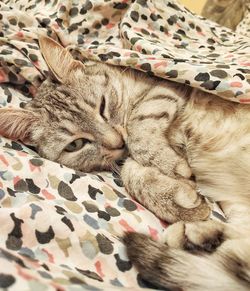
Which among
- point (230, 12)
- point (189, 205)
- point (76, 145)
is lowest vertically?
point (76, 145)

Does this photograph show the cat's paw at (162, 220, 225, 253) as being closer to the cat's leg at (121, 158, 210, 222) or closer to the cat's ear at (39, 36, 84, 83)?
the cat's leg at (121, 158, 210, 222)

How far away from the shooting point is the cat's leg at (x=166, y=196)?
1.03m

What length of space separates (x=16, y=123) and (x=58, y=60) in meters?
0.28

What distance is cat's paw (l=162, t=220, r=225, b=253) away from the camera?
0.90m

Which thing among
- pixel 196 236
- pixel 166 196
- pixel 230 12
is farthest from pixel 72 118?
pixel 230 12

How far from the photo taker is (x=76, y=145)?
133 centimetres

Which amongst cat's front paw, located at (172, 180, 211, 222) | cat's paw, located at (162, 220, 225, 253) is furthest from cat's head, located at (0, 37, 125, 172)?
cat's paw, located at (162, 220, 225, 253)

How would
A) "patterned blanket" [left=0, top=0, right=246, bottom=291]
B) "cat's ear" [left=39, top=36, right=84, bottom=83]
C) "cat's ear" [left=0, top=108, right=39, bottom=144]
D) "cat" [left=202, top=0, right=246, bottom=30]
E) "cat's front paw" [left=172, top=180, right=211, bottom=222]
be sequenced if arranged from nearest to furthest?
"patterned blanket" [left=0, top=0, right=246, bottom=291], "cat's front paw" [left=172, top=180, right=211, bottom=222], "cat's ear" [left=0, top=108, right=39, bottom=144], "cat's ear" [left=39, top=36, right=84, bottom=83], "cat" [left=202, top=0, right=246, bottom=30]

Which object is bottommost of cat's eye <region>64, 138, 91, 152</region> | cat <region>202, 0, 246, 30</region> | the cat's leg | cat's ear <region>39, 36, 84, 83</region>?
cat's eye <region>64, 138, 91, 152</region>

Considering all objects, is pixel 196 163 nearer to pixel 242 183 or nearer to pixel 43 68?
pixel 242 183

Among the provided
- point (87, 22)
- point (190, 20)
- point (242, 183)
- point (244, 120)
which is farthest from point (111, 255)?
point (190, 20)

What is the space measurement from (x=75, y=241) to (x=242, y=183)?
0.51 metres

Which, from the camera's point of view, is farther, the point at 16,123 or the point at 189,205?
the point at 16,123

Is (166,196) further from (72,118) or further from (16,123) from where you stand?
(16,123)
